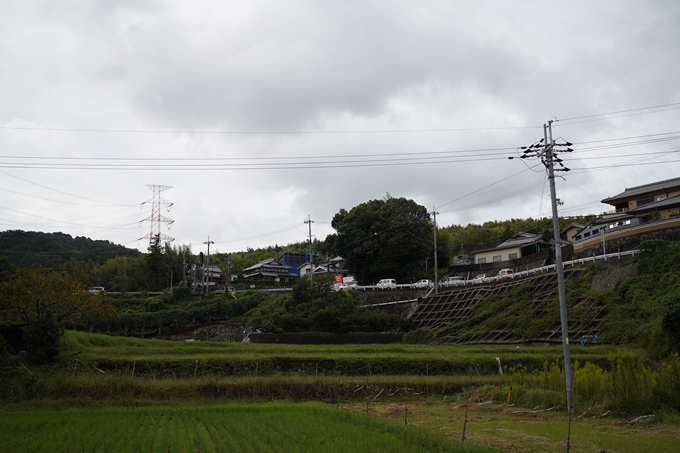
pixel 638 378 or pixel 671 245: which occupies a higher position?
pixel 671 245

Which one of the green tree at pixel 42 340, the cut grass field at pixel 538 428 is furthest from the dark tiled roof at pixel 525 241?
the green tree at pixel 42 340

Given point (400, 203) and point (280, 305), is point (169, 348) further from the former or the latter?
point (400, 203)

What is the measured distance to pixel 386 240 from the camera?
59281 mm

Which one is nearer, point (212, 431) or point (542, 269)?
point (212, 431)

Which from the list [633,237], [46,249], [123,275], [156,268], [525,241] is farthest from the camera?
[46,249]

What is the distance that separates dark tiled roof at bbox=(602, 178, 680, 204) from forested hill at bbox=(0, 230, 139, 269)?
232ft

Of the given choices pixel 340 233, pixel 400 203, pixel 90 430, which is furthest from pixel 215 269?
pixel 90 430

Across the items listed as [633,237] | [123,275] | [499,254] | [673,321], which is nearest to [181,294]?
[123,275]

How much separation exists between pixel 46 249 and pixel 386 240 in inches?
2527

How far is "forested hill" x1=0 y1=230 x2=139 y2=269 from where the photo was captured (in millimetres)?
80375

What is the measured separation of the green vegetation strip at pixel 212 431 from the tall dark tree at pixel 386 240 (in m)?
39.8

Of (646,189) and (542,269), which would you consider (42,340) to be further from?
(646,189)

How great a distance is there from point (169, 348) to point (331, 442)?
21.9 metres

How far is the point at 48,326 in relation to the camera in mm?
26344
